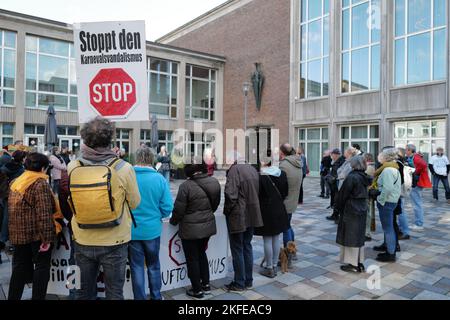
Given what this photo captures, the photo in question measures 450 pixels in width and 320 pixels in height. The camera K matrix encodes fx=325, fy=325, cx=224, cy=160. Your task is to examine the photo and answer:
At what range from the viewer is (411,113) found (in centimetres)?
1556

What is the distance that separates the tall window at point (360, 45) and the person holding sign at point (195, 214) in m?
16.4

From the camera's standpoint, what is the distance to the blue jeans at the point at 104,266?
2.58 meters

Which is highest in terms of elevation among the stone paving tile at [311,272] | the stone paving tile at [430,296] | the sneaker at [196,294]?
the sneaker at [196,294]

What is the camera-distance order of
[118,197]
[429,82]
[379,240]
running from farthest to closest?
[429,82]
[379,240]
[118,197]

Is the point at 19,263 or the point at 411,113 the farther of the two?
the point at 411,113

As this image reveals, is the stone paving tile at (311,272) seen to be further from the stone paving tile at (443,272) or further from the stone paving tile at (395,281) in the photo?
the stone paving tile at (443,272)

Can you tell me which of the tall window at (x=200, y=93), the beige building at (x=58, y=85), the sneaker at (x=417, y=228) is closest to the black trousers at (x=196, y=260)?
the sneaker at (x=417, y=228)

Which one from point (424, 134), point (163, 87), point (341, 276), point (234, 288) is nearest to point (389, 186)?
point (341, 276)

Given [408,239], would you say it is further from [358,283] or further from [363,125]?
[363,125]

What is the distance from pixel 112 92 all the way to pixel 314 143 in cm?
1858

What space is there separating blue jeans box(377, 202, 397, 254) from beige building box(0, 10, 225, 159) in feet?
46.8

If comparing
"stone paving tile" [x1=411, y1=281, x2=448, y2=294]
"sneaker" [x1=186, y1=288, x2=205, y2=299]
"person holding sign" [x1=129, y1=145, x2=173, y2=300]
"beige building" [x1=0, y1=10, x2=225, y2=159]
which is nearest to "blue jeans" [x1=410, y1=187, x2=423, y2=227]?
"stone paving tile" [x1=411, y1=281, x2=448, y2=294]
